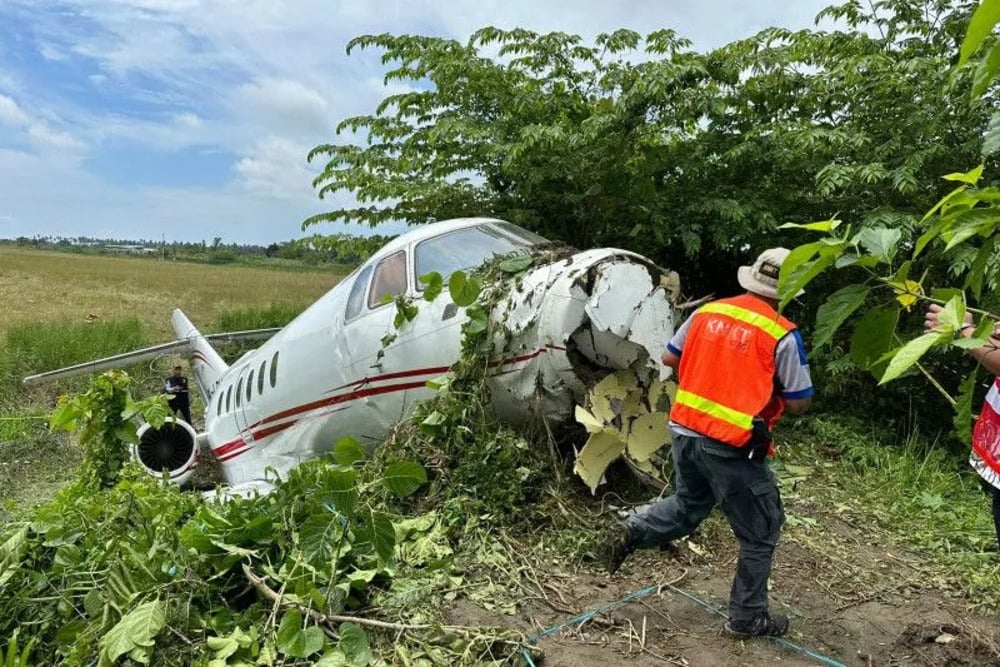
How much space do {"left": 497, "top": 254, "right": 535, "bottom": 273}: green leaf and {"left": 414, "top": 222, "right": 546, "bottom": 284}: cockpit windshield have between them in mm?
301

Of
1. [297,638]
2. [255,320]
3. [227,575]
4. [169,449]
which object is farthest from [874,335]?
[255,320]

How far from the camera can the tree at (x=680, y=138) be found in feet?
24.6

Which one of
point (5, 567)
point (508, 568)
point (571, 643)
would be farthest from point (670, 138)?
point (5, 567)

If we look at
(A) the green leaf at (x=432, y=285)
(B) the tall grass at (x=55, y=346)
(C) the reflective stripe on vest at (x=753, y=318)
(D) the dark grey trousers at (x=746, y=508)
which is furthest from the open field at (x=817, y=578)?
(B) the tall grass at (x=55, y=346)

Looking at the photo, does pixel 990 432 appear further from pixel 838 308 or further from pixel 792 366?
pixel 838 308

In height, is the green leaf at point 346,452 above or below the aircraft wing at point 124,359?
above

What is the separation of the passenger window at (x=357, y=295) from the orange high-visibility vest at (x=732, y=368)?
10.4 feet

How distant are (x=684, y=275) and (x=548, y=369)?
6.52 m

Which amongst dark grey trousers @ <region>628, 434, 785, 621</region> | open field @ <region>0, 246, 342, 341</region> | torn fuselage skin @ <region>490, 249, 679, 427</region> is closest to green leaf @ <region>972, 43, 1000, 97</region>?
dark grey trousers @ <region>628, 434, 785, 621</region>

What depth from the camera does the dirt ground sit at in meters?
3.55

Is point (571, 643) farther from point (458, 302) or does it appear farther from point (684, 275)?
point (684, 275)

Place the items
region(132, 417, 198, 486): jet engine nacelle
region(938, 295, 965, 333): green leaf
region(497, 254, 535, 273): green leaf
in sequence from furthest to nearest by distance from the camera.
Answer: region(132, 417, 198, 486): jet engine nacelle → region(497, 254, 535, 273): green leaf → region(938, 295, 965, 333): green leaf

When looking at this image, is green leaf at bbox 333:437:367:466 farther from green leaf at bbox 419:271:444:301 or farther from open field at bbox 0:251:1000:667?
green leaf at bbox 419:271:444:301

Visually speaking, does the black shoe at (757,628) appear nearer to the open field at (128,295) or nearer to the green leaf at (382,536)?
the green leaf at (382,536)
